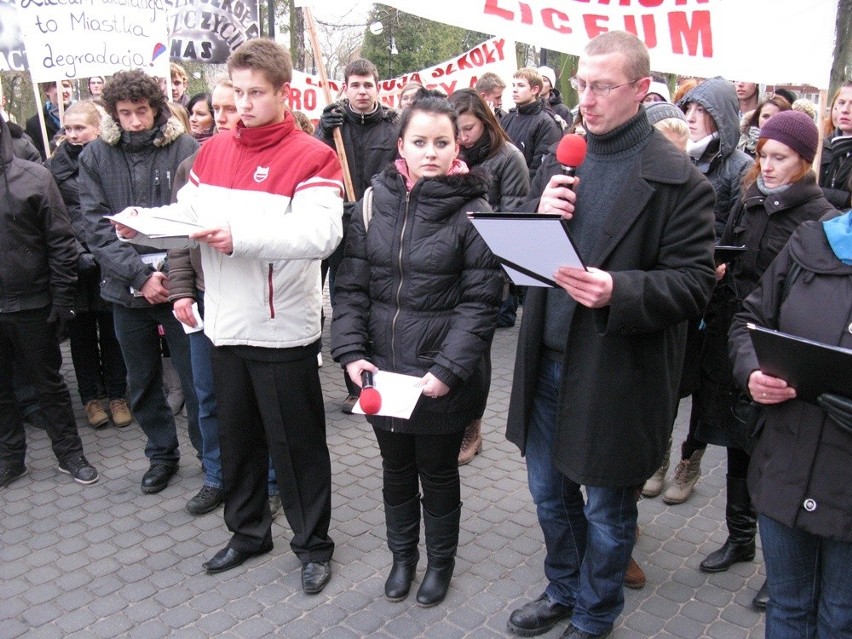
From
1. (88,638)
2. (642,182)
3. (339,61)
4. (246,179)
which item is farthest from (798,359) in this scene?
(339,61)

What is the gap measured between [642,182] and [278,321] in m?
1.63

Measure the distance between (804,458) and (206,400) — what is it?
2.99 m

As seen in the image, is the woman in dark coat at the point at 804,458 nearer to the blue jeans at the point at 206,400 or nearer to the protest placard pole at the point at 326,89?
the blue jeans at the point at 206,400

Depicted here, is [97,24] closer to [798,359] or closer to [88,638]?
[88,638]

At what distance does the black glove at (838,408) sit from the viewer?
7.49ft

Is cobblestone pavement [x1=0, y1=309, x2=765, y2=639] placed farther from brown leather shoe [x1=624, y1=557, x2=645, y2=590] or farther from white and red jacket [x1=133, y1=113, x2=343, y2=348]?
white and red jacket [x1=133, y1=113, x2=343, y2=348]

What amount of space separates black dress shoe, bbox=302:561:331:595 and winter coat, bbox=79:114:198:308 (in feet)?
5.75

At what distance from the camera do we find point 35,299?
15.6 ft

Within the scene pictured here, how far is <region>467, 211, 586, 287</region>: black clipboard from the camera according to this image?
245 cm

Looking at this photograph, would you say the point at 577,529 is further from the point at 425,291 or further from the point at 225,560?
the point at 225,560

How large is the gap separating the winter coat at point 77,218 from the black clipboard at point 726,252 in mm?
4061

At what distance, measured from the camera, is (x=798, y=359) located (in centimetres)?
231

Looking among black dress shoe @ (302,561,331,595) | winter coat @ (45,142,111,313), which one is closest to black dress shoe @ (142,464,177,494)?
black dress shoe @ (302,561,331,595)

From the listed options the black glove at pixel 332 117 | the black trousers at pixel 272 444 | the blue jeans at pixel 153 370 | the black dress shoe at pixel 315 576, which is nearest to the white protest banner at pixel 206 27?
the black glove at pixel 332 117
